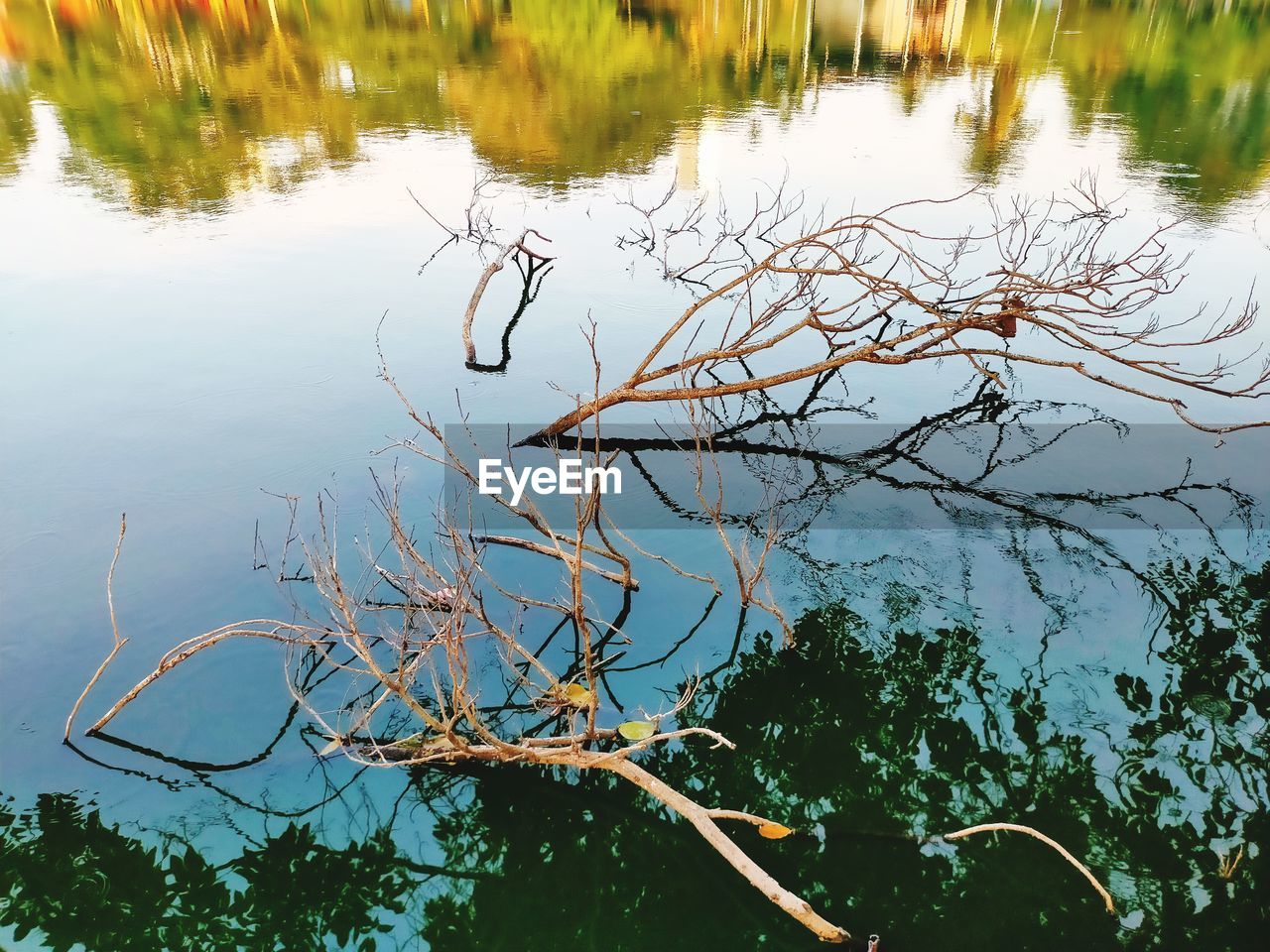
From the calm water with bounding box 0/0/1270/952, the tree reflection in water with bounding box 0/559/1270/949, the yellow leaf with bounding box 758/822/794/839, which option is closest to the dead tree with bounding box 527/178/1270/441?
the calm water with bounding box 0/0/1270/952

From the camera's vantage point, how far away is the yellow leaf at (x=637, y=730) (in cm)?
616

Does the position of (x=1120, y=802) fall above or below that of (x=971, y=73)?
below

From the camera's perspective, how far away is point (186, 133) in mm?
20359

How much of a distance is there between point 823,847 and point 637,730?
1.38m

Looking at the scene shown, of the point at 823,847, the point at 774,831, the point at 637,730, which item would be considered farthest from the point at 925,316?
the point at 774,831

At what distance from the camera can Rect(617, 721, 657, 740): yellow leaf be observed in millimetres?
6164

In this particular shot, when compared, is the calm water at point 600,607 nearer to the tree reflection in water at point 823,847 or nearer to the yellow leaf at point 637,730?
the tree reflection in water at point 823,847

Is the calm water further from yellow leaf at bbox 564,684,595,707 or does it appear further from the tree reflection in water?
yellow leaf at bbox 564,684,595,707

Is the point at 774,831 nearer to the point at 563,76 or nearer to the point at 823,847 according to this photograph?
the point at 823,847

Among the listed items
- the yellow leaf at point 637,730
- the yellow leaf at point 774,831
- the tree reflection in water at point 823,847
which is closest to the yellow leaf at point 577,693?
the yellow leaf at point 637,730

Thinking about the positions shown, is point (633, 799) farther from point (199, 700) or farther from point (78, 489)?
point (78, 489)

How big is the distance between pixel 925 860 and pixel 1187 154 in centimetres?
1801

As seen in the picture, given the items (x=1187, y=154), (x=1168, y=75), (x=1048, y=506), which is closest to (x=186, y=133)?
(x=1048, y=506)

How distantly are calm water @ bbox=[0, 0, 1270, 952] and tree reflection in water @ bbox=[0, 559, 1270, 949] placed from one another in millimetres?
21
